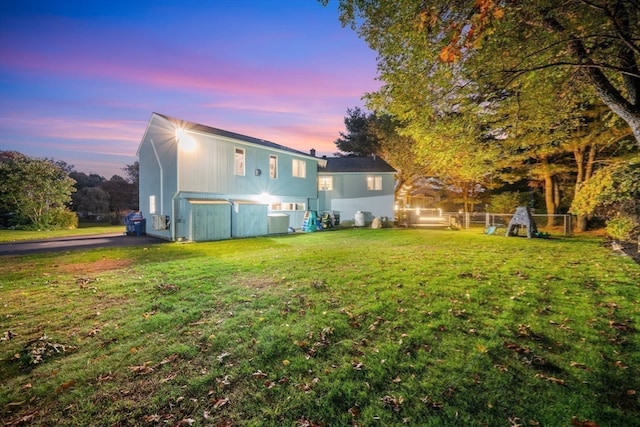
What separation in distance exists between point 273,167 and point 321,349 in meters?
16.4

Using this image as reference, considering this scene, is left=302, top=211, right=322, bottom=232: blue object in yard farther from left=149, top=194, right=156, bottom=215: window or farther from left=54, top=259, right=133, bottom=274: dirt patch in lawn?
left=54, top=259, right=133, bottom=274: dirt patch in lawn

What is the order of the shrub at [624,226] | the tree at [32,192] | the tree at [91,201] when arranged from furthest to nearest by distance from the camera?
1. the tree at [91,201]
2. the tree at [32,192]
3. the shrub at [624,226]

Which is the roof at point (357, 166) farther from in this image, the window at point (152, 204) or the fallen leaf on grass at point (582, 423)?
the fallen leaf on grass at point (582, 423)

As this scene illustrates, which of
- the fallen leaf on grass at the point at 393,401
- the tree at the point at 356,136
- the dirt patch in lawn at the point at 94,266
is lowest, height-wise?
the fallen leaf on grass at the point at 393,401

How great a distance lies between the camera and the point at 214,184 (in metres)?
15.2

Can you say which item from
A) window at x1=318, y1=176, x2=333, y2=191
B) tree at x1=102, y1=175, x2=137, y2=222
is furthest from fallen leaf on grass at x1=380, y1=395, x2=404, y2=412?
tree at x1=102, y1=175, x2=137, y2=222

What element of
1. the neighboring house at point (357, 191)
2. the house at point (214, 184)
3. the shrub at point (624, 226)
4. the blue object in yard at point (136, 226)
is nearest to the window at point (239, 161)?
the house at point (214, 184)

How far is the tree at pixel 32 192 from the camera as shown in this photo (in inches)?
789

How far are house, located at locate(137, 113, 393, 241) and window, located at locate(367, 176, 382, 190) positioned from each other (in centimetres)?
583

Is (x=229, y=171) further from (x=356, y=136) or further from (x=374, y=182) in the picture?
(x=356, y=136)

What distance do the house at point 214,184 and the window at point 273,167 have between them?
3 cm

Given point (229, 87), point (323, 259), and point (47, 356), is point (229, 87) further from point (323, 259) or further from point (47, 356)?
point (47, 356)

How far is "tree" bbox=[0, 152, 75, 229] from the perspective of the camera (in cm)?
2003

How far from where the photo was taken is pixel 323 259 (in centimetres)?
888
